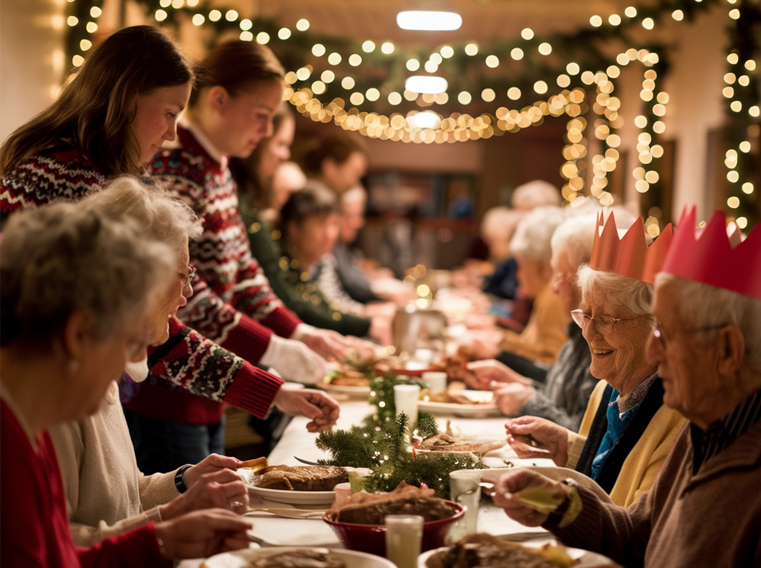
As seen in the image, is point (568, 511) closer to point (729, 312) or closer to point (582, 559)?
point (582, 559)

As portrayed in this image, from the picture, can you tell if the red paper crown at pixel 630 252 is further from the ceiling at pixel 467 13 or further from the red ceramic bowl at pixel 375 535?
the ceiling at pixel 467 13

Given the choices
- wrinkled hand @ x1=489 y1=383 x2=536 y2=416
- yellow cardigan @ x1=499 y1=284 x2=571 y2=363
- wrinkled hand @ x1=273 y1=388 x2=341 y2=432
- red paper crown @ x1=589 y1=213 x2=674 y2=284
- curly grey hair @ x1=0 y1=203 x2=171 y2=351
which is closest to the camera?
curly grey hair @ x1=0 y1=203 x2=171 y2=351

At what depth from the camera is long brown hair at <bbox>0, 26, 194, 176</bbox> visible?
75.7 inches

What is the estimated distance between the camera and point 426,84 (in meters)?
7.83

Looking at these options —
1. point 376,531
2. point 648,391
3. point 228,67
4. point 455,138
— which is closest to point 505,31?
point 455,138

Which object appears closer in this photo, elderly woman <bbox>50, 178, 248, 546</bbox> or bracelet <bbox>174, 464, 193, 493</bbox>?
elderly woman <bbox>50, 178, 248, 546</bbox>

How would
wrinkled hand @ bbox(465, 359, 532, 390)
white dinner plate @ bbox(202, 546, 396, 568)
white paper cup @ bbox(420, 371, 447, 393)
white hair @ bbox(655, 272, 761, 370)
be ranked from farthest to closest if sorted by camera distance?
1. wrinkled hand @ bbox(465, 359, 532, 390)
2. white paper cup @ bbox(420, 371, 447, 393)
3. white hair @ bbox(655, 272, 761, 370)
4. white dinner plate @ bbox(202, 546, 396, 568)

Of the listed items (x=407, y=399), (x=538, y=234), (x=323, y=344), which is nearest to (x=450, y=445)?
(x=407, y=399)

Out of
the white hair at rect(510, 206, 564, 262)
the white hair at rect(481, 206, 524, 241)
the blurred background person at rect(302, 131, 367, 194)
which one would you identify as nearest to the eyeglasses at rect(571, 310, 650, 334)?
the white hair at rect(510, 206, 564, 262)

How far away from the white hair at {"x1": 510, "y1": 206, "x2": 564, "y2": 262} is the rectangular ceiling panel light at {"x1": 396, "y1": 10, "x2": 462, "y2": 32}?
1.81 metres

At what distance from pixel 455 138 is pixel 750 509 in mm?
13019

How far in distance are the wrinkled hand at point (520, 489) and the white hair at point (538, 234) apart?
241 centimetres

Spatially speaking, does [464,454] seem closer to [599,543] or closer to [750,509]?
[599,543]

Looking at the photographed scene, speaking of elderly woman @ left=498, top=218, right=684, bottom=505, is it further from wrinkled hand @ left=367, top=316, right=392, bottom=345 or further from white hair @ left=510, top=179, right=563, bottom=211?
white hair @ left=510, top=179, right=563, bottom=211
